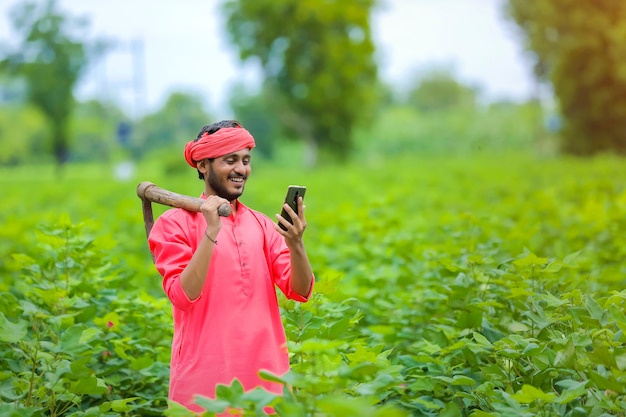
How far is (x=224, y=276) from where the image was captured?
10.4 ft

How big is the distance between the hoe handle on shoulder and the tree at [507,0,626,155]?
110 ft

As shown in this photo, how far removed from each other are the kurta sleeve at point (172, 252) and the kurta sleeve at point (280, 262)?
290 mm

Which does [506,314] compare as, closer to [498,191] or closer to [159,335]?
[159,335]

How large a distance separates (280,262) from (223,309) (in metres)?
0.30

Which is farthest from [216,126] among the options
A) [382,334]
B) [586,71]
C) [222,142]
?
[586,71]

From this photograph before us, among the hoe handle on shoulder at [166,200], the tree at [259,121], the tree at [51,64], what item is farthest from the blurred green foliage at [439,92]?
the hoe handle on shoulder at [166,200]

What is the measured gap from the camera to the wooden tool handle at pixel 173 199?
10.2ft

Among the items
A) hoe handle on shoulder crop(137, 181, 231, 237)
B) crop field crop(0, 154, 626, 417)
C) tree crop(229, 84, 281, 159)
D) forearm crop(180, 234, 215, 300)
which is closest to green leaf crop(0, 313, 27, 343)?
crop field crop(0, 154, 626, 417)

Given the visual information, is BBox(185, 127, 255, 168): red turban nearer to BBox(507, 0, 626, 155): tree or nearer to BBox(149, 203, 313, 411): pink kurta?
BBox(149, 203, 313, 411): pink kurta

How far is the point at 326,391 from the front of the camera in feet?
8.57

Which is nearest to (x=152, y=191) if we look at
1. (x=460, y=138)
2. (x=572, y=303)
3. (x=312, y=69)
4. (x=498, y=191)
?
(x=572, y=303)

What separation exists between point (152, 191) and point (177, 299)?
566 mm

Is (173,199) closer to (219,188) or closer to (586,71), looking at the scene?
(219,188)

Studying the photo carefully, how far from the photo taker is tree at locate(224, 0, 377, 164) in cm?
5353
